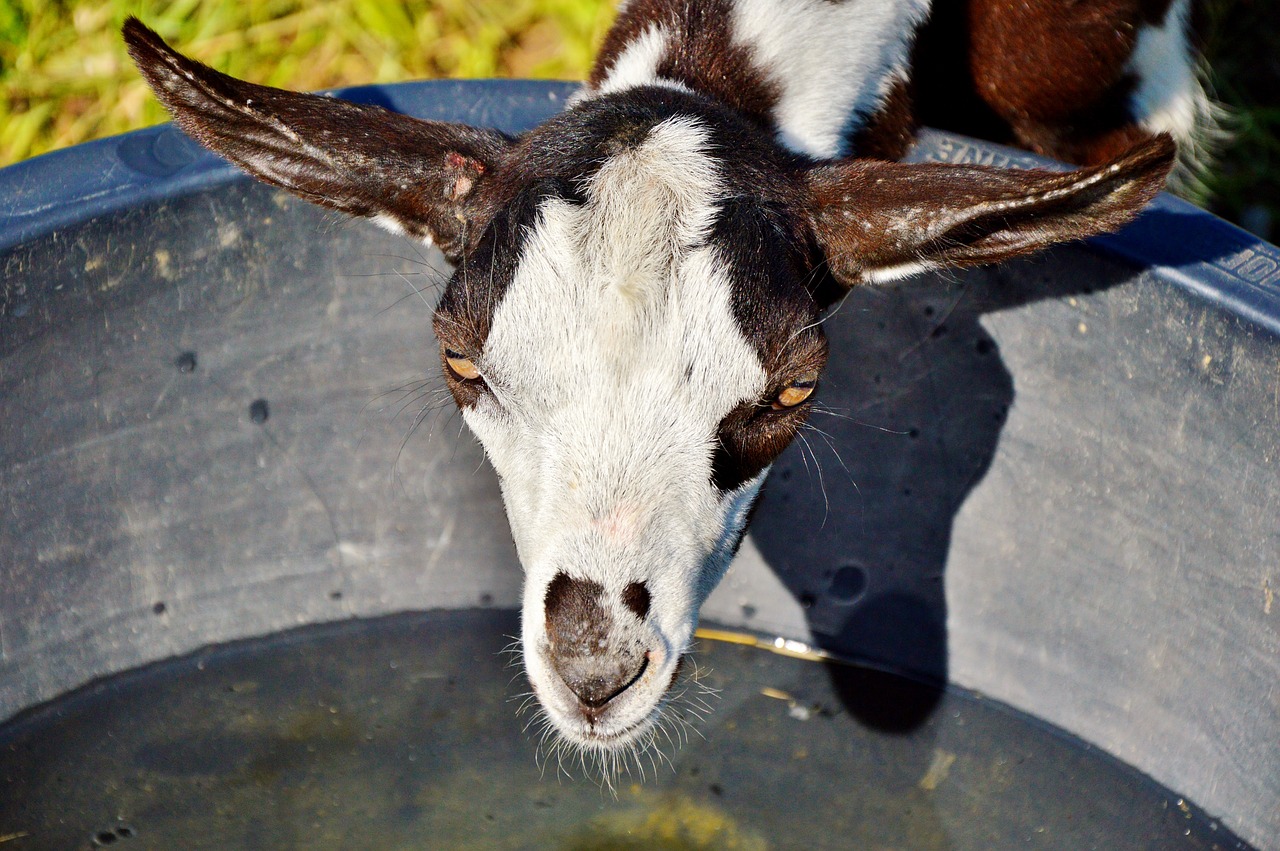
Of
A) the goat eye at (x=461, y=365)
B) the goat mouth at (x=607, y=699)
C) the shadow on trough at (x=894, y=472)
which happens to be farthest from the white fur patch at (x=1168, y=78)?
the goat mouth at (x=607, y=699)

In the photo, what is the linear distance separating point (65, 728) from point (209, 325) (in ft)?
4.06

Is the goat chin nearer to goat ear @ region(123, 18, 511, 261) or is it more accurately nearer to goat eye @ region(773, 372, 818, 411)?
goat eye @ region(773, 372, 818, 411)

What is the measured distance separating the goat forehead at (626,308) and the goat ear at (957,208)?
31cm

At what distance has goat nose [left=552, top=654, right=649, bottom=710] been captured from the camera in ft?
8.28

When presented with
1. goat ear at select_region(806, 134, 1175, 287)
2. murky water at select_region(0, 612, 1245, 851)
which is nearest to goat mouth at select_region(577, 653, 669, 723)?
goat ear at select_region(806, 134, 1175, 287)

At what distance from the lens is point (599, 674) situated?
253 centimetres

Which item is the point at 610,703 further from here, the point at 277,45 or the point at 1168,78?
the point at 277,45

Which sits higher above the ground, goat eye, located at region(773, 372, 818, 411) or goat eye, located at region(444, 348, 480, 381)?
goat eye, located at region(444, 348, 480, 381)

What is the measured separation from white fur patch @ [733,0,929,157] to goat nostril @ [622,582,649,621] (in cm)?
122

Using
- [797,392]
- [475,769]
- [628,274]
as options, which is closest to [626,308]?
[628,274]

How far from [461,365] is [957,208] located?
1.07 m

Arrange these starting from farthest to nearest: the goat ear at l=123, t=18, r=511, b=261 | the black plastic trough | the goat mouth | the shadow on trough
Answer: the shadow on trough → the black plastic trough → the goat ear at l=123, t=18, r=511, b=261 → the goat mouth

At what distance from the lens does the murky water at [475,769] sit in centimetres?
363

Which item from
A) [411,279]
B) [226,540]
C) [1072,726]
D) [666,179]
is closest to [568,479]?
[666,179]
